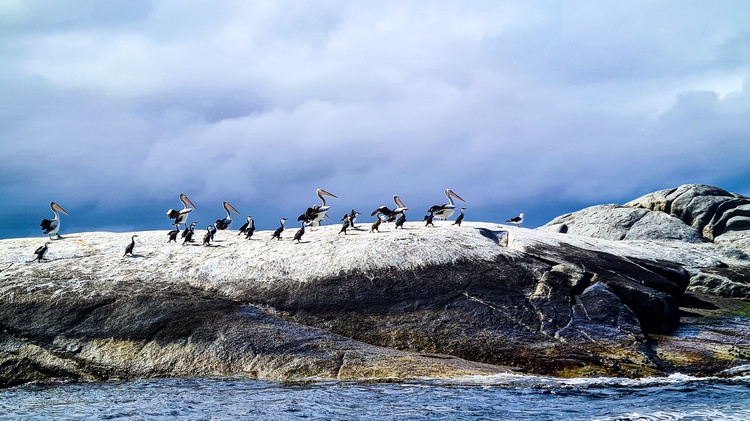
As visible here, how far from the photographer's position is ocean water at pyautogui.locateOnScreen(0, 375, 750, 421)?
1449cm

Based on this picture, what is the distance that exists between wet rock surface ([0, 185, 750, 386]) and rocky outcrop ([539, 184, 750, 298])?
13370 mm

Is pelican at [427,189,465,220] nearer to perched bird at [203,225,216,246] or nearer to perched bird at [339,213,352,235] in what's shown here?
perched bird at [339,213,352,235]

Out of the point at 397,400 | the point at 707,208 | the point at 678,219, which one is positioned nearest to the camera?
the point at 397,400

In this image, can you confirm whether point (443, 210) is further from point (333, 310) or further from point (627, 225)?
point (627, 225)

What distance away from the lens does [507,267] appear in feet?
78.0

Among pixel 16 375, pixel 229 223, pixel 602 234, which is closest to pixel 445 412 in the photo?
pixel 16 375

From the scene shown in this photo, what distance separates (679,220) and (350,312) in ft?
94.4

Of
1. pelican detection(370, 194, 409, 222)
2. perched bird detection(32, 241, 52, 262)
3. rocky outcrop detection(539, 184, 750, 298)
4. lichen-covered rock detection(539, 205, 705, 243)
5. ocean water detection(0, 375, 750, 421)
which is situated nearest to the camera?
ocean water detection(0, 375, 750, 421)

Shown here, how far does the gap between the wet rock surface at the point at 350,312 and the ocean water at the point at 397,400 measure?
43.2 inches

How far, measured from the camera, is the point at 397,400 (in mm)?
15523

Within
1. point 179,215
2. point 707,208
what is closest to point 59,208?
point 179,215

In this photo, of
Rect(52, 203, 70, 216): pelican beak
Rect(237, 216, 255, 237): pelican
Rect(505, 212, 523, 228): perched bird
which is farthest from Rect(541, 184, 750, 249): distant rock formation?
Rect(52, 203, 70, 216): pelican beak

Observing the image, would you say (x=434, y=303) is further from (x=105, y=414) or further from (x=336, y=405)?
(x=105, y=414)

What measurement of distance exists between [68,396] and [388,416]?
9154 millimetres
